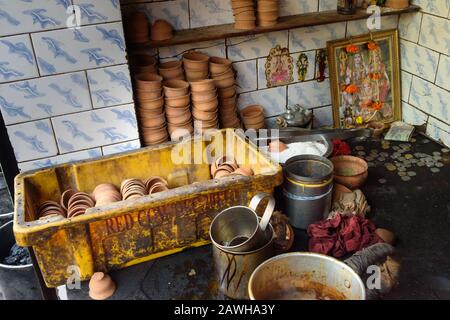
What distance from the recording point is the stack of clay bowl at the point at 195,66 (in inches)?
102

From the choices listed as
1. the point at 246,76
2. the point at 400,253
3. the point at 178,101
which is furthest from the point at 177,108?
the point at 400,253

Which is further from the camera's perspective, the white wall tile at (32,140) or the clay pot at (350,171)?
the clay pot at (350,171)

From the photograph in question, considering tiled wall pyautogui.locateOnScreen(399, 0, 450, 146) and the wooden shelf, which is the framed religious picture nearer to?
tiled wall pyautogui.locateOnScreen(399, 0, 450, 146)

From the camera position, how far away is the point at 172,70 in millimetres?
2557

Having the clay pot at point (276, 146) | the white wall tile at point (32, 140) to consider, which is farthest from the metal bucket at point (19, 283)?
the clay pot at point (276, 146)

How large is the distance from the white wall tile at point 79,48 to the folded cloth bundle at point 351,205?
4.30ft

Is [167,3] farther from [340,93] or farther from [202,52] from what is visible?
[340,93]

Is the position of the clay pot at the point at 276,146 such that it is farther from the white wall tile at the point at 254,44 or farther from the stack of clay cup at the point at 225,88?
the white wall tile at the point at 254,44

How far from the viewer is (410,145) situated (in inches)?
119

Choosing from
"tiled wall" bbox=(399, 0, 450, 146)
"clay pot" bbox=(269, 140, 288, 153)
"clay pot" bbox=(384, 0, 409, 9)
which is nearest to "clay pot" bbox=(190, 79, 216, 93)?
"clay pot" bbox=(269, 140, 288, 153)

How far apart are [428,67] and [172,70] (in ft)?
5.70

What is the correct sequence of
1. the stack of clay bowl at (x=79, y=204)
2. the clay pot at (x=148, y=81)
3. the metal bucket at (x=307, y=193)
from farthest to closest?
the clay pot at (x=148, y=81) < the metal bucket at (x=307, y=193) < the stack of clay bowl at (x=79, y=204)

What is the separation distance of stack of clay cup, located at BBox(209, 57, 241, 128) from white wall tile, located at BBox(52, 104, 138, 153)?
0.58 m

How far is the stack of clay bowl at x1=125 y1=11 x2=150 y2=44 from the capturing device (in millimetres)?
2432
